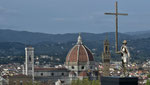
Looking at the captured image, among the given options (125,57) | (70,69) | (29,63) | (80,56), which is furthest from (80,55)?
(125,57)

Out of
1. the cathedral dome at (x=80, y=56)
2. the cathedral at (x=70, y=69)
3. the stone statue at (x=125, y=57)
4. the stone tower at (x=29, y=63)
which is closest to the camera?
the stone statue at (x=125, y=57)

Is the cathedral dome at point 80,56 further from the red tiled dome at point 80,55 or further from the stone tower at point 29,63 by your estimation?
the stone tower at point 29,63

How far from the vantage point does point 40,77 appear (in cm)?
14338

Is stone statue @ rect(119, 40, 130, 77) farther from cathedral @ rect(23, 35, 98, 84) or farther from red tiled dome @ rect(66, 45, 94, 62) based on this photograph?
red tiled dome @ rect(66, 45, 94, 62)

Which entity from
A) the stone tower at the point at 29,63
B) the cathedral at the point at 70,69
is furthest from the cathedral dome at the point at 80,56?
the stone tower at the point at 29,63

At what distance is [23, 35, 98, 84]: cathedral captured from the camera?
14125cm

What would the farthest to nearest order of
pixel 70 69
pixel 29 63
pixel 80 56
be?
pixel 70 69, pixel 80 56, pixel 29 63

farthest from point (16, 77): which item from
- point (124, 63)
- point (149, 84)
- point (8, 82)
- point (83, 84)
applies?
point (124, 63)

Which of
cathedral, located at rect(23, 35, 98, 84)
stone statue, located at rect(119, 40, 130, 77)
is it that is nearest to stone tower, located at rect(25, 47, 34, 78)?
cathedral, located at rect(23, 35, 98, 84)

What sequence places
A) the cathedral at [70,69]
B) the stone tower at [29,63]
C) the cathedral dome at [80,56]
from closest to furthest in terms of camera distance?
the stone tower at [29,63] → the cathedral at [70,69] → the cathedral dome at [80,56]

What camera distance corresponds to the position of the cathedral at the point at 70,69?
141250mm

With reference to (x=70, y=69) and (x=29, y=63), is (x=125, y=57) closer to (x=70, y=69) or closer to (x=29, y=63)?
(x=29, y=63)

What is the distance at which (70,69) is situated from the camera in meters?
148

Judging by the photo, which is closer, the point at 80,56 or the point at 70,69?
the point at 80,56
